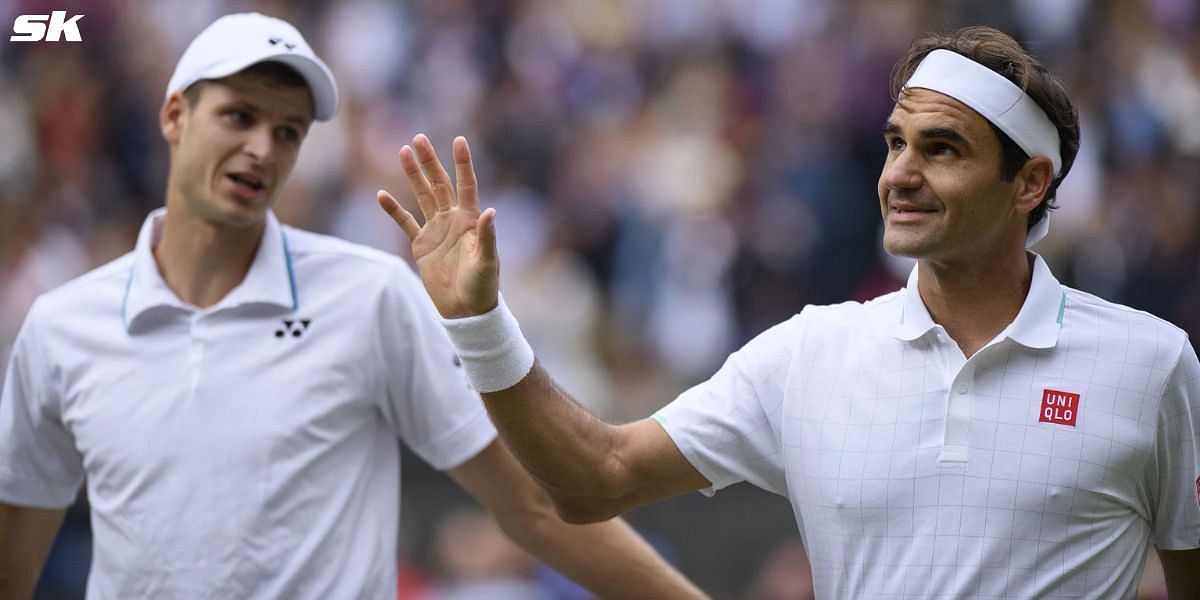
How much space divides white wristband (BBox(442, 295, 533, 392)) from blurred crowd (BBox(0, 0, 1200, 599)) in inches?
212

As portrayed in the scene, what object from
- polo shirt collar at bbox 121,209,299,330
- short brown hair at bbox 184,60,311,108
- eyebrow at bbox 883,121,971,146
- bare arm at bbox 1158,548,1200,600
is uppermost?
short brown hair at bbox 184,60,311,108

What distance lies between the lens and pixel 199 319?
4.30 meters

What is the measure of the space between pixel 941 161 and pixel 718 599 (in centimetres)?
430

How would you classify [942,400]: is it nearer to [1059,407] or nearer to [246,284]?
[1059,407]

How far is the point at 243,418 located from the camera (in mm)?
4160

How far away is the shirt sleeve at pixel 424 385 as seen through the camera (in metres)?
4.31

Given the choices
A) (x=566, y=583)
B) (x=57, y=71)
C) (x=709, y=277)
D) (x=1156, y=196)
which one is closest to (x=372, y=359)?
(x=566, y=583)

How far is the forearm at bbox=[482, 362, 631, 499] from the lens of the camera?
3.62 meters

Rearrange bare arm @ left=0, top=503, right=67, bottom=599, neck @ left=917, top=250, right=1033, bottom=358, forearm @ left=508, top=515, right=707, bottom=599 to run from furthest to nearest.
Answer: bare arm @ left=0, top=503, right=67, bottom=599 < forearm @ left=508, top=515, right=707, bottom=599 < neck @ left=917, top=250, right=1033, bottom=358

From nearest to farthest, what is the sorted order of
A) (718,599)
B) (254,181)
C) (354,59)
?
(254,181), (718,599), (354,59)

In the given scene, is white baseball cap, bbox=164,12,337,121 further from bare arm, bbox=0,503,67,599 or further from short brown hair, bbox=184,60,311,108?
bare arm, bbox=0,503,67,599

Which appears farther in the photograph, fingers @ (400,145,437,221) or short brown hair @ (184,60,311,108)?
short brown hair @ (184,60,311,108)

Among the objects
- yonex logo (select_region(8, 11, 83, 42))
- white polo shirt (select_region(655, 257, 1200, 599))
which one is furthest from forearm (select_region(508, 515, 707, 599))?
yonex logo (select_region(8, 11, 83, 42))

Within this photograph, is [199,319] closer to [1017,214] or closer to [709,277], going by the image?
[1017,214]
